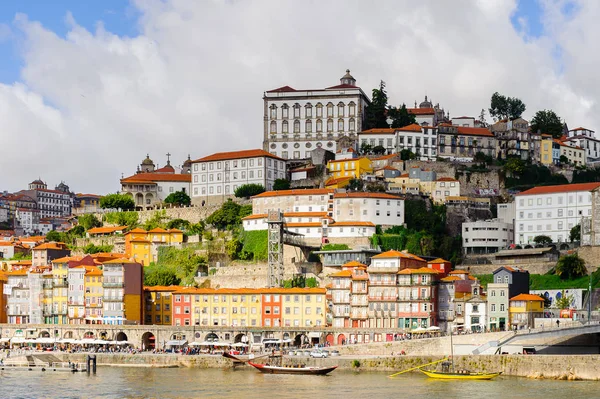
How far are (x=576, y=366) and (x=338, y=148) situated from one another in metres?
53.4

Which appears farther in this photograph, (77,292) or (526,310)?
(77,292)

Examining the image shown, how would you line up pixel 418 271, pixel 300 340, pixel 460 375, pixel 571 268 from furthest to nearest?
pixel 571 268, pixel 418 271, pixel 300 340, pixel 460 375

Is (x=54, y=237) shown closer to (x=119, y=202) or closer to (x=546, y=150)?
(x=119, y=202)

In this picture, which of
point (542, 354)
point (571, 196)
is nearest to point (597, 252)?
point (571, 196)

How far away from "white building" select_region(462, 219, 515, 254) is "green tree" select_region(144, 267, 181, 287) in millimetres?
23800

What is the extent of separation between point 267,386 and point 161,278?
3269cm

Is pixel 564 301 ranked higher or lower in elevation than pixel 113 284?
lower

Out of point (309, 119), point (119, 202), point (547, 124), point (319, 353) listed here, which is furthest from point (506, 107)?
point (319, 353)

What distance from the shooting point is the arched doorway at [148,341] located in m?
82.3

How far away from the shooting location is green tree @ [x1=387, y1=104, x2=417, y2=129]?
118 m

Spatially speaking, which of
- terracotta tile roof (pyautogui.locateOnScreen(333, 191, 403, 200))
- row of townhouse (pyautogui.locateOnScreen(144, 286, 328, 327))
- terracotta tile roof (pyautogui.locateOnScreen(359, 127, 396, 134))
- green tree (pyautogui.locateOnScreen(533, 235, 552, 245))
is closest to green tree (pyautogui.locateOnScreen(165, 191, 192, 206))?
terracotta tile roof (pyautogui.locateOnScreen(359, 127, 396, 134))

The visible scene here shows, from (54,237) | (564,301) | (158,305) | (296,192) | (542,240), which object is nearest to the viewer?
(564,301)

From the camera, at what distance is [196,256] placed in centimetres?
9712

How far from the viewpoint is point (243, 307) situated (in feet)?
278
